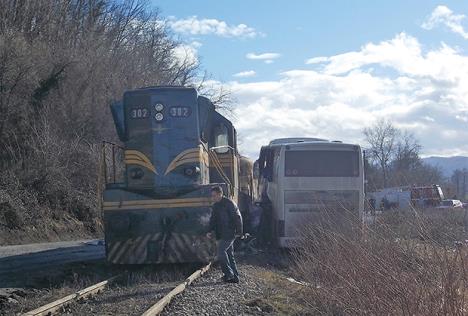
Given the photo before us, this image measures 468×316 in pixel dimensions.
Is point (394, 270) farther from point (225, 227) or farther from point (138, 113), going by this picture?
point (138, 113)

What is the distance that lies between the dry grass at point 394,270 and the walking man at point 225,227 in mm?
1977

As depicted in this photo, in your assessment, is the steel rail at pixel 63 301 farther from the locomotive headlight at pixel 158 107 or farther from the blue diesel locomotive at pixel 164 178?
the locomotive headlight at pixel 158 107

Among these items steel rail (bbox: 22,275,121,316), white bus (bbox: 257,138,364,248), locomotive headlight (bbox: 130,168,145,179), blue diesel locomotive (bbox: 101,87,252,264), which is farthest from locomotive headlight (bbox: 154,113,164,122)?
white bus (bbox: 257,138,364,248)

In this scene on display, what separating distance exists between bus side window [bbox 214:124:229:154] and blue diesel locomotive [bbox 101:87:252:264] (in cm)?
3

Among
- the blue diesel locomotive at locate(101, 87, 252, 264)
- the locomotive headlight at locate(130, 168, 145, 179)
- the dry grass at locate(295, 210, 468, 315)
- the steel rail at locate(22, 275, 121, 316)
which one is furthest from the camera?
the locomotive headlight at locate(130, 168, 145, 179)

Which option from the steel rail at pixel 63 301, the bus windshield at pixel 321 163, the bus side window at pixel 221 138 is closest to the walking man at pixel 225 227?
the steel rail at pixel 63 301

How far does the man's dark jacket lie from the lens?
40.7 ft

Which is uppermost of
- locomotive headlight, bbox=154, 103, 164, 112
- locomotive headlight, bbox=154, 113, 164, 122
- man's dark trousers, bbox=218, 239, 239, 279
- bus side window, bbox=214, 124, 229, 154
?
locomotive headlight, bbox=154, 103, 164, 112

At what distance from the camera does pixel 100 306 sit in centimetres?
978

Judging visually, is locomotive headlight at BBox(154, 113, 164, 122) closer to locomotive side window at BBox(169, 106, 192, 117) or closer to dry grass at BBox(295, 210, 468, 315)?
locomotive side window at BBox(169, 106, 192, 117)

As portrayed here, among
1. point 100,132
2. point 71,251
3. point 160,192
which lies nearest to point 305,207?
point 160,192

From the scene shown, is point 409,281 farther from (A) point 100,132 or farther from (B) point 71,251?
(A) point 100,132

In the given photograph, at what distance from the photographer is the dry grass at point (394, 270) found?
6.41 metres

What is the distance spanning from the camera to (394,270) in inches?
286
